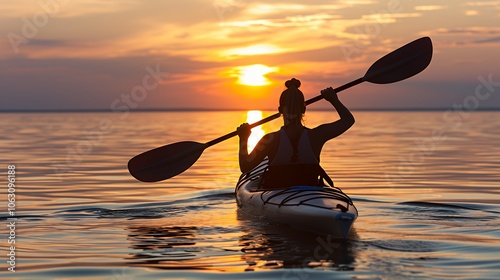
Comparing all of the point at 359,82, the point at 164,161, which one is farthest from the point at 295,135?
the point at 164,161

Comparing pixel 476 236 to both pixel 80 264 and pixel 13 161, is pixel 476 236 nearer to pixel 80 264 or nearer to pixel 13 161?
pixel 80 264

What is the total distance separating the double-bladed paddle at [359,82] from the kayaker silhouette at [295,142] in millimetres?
1213

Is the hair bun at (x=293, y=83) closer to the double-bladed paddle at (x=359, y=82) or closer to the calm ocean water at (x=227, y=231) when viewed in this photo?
the double-bladed paddle at (x=359, y=82)

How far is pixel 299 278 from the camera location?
243 inches

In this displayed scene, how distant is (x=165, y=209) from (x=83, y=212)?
1144 mm

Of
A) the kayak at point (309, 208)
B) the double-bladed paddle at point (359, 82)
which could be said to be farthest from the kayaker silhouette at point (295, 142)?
the double-bladed paddle at point (359, 82)

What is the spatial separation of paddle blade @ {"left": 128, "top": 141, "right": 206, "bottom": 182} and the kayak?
1.29 meters

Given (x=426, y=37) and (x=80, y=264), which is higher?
(x=426, y=37)

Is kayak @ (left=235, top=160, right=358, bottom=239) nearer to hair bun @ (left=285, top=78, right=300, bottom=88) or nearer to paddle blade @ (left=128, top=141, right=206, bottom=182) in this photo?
hair bun @ (left=285, top=78, right=300, bottom=88)

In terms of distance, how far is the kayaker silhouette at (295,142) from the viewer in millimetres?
8680

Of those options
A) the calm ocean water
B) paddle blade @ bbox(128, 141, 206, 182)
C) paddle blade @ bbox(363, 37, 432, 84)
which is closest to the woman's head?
the calm ocean water

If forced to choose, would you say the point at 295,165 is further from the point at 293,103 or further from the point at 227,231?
the point at 227,231

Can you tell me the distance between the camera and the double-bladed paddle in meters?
10.4

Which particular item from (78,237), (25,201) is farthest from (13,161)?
(78,237)
